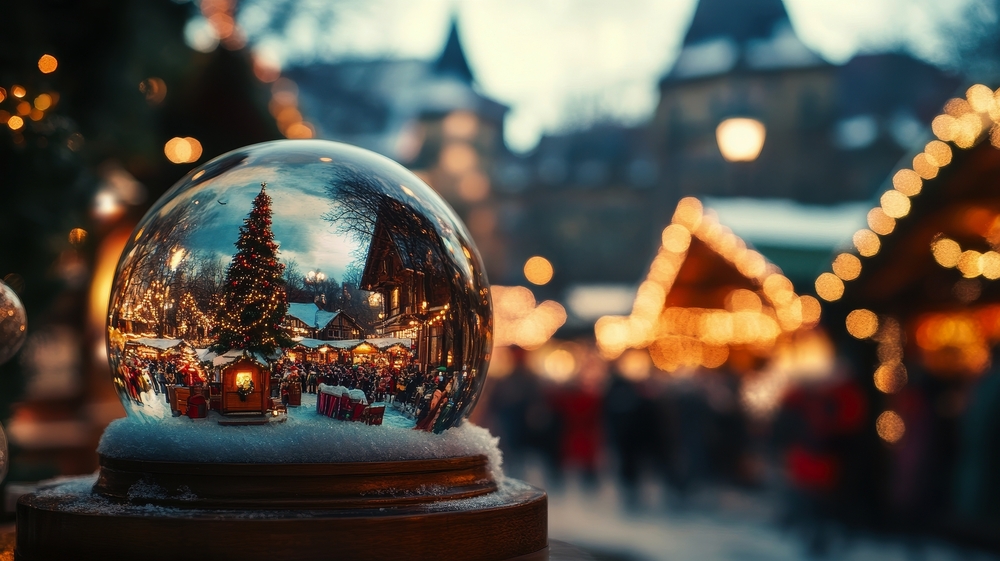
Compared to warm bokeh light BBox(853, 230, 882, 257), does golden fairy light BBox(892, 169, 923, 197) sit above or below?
above

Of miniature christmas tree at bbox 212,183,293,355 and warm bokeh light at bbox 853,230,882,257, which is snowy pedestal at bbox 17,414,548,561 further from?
warm bokeh light at bbox 853,230,882,257

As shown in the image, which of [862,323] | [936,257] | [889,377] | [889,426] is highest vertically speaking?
[936,257]

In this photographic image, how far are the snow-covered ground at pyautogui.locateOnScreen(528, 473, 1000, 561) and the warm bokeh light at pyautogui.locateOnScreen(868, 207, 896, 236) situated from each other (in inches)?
126

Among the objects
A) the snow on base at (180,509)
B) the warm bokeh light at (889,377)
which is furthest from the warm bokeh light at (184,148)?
the warm bokeh light at (889,377)

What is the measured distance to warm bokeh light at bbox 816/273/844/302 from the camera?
39.6ft

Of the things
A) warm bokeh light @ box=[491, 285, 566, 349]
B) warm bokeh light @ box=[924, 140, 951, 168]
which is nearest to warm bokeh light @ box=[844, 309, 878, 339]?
warm bokeh light @ box=[924, 140, 951, 168]

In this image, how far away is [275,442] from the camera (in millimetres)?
2363

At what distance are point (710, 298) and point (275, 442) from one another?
20726 mm

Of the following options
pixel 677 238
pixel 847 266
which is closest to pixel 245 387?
pixel 847 266

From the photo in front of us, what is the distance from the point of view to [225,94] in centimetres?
737

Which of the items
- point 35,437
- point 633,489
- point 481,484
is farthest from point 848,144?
point 481,484

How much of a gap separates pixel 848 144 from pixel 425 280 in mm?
49335

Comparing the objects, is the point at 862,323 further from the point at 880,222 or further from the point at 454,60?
the point at 454,60

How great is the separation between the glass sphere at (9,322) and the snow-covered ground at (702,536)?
582 cm
